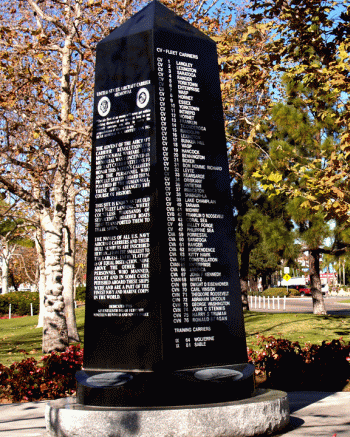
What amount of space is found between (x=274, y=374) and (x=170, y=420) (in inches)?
172

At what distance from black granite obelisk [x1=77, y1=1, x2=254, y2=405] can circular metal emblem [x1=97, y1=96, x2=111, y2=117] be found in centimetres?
1

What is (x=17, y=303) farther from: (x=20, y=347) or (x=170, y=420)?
(x=170, y=420)

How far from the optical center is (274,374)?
885cm

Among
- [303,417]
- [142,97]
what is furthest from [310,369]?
[142,97]

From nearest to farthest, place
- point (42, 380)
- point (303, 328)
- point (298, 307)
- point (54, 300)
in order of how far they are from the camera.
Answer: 1. point (42, 380)
2. point (54, 300)
3. point (303, 328)
4. point (298, 307)

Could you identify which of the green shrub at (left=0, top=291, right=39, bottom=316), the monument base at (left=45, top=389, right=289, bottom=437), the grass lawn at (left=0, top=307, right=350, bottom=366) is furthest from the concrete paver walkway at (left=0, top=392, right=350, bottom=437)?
the green shrub at (left=0, top=291, right=39, bottom=316)

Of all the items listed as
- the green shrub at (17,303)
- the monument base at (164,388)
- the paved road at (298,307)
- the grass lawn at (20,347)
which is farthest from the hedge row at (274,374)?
the green shrub at (17,303)

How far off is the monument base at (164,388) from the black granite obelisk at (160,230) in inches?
0.4

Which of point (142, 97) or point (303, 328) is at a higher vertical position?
point (142, 97)

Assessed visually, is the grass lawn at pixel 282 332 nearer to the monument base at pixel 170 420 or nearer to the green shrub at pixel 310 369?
the green shrub at pixel 310 369

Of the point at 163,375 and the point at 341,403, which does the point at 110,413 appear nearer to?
the point at 163,375

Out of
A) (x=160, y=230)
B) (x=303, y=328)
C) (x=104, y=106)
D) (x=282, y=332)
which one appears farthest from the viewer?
(x=303, y=328)

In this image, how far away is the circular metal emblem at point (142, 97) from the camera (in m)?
5.98

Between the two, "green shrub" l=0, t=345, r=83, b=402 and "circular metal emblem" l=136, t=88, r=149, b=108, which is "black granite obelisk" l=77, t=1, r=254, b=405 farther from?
"green shrub" l=0, t=345, r=83, b=402
